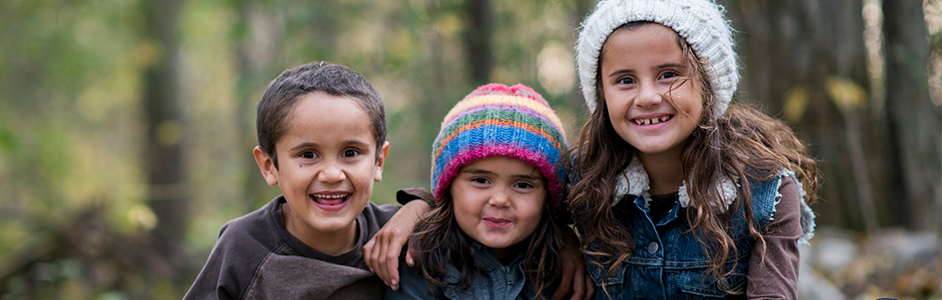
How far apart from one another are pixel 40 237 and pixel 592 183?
17.2 feet

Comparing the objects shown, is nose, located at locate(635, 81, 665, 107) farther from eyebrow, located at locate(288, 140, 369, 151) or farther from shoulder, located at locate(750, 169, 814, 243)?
eyebrow, located at locate(288, 140, 369, 151)

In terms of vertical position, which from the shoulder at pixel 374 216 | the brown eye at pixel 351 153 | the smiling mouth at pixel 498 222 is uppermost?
the brown eye at pixel 351 153

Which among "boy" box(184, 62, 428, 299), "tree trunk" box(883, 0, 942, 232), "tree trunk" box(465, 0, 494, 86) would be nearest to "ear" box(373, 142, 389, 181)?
"boy" box(184, 62, 428, 299)

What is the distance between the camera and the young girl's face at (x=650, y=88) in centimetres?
218

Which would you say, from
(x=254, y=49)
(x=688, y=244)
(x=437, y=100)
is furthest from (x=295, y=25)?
(x=254, y=49)

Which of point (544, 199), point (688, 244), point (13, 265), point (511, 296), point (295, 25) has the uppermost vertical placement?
point (295, 25)

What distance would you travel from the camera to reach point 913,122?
500 cm

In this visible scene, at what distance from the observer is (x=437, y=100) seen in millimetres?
7637

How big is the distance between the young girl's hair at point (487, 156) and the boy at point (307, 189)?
0.89 ft

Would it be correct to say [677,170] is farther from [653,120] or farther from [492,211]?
[492,211]

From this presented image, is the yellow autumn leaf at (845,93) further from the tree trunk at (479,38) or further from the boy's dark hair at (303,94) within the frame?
the boy's dark hair at (303,94)

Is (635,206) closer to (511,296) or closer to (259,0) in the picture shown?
(511,296)

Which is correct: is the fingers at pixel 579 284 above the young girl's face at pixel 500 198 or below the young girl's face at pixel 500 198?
below

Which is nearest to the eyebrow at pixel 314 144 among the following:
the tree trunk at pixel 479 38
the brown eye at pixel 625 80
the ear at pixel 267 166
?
the ear at pixel 267 166
